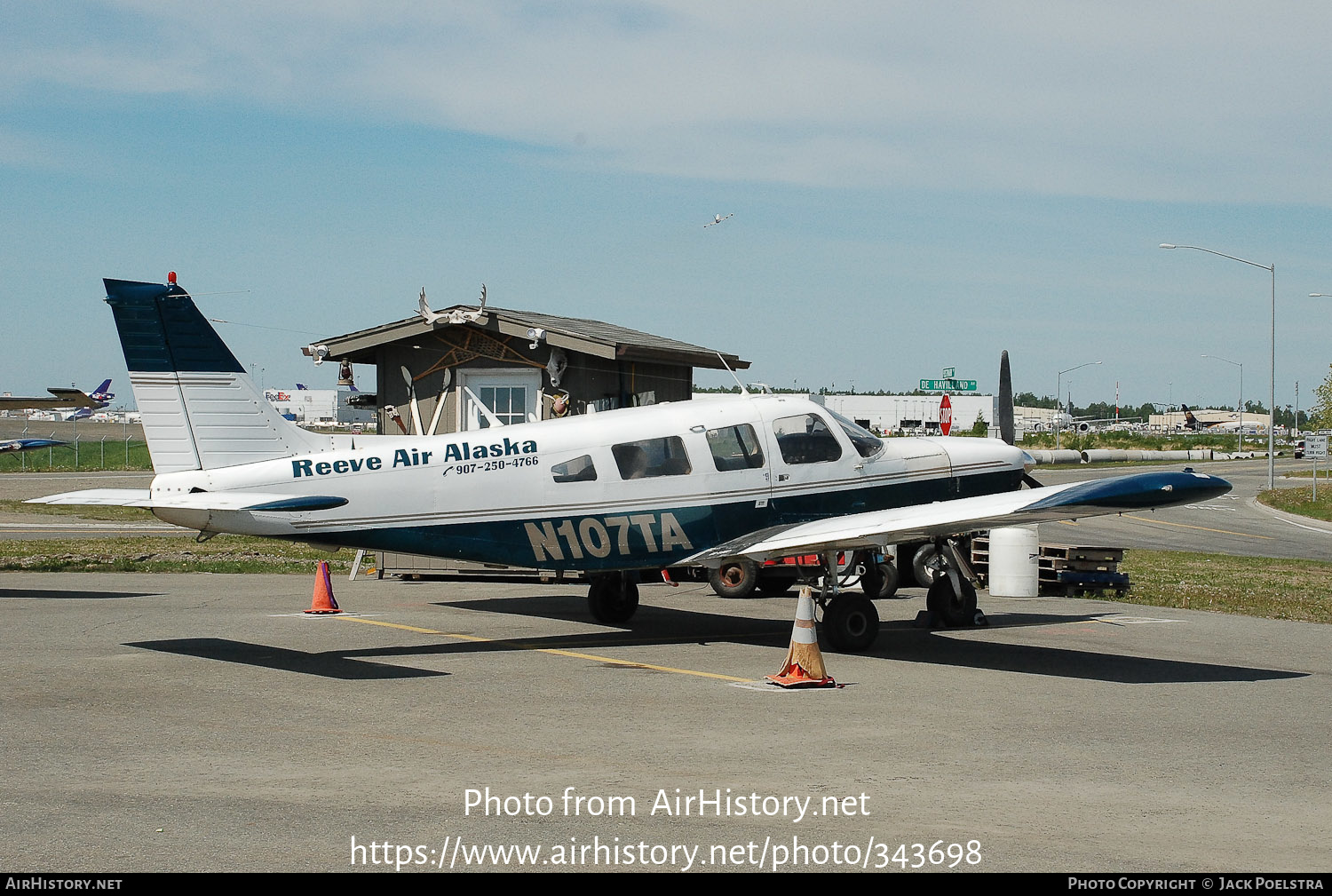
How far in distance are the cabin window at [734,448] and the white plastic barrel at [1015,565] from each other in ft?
21.0

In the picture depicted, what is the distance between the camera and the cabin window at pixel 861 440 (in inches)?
547

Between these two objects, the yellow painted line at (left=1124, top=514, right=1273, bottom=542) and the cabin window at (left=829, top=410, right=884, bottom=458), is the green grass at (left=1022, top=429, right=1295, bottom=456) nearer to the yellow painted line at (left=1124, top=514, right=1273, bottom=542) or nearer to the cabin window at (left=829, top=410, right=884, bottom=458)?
the yellow painted line at (left=1124, top=514, right=1273, bottom=542)

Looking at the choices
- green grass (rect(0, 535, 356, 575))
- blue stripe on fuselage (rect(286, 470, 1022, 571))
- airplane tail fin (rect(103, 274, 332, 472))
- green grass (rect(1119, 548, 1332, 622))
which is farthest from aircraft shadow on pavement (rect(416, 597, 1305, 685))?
green grass (rect(0, 535, 356, 575))

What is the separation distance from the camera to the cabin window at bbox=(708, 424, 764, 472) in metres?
13.1

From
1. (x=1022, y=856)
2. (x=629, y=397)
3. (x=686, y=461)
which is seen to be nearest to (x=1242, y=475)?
(x=629, y=397)

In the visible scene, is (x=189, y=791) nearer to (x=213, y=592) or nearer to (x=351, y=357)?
(x=213, y=592)

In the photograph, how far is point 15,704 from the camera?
365 inches

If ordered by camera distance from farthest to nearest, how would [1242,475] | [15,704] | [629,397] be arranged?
[1242,475] → [629,397] → [15,704]

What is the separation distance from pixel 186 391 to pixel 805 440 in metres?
6.50

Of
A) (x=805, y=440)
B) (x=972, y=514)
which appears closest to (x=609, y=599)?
(x=805, y=440)

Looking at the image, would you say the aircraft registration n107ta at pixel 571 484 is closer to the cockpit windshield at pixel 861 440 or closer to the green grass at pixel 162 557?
the cockpit windshield at pixel 861 440

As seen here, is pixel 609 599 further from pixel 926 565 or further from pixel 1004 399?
pixel 1004 399

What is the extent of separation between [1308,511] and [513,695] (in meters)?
41.3

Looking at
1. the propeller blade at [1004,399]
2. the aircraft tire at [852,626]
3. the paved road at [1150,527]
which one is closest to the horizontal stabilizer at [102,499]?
the aircraft tire at [852,626]
